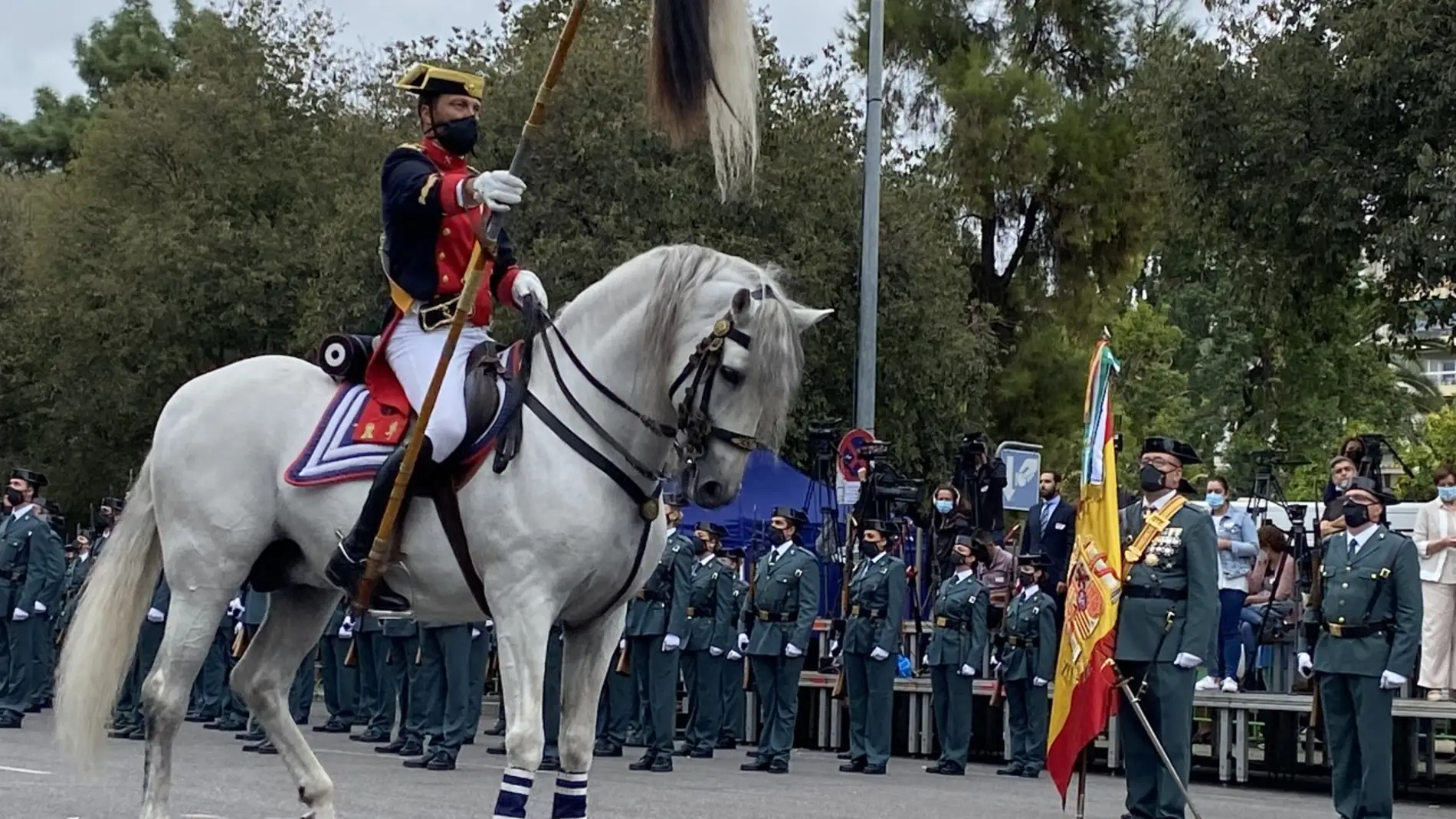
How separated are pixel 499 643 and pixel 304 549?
4.02 feet

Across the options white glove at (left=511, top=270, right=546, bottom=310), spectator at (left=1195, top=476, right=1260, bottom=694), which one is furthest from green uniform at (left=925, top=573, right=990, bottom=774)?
white glove at (left=511, top=270, right=546, bottom=310)

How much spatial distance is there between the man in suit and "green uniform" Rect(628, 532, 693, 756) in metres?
3.18

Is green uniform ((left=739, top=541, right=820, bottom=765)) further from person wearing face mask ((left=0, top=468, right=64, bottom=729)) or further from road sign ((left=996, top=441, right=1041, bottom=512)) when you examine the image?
person wearing face mask ((left=0, top=468, right=64, bottom=729))

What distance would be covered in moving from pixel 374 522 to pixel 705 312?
155 centimetres

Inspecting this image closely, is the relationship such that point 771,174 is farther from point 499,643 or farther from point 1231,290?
point 499,643

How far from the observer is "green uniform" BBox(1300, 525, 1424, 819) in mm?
11672

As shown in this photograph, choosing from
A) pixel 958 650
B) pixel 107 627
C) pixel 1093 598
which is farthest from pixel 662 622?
pixel 107 627

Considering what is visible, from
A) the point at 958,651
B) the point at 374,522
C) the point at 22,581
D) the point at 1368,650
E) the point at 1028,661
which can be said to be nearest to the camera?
the point at 374,522

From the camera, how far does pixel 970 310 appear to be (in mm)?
32469

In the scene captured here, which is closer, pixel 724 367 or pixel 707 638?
pixel 724 367

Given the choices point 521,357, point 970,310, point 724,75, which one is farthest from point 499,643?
point 970,310

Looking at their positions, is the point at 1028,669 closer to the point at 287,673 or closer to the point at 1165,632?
the point at 1165,632

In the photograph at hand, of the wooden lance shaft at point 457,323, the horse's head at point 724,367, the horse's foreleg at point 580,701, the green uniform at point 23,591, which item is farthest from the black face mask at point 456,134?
the green uniform at point 23,591

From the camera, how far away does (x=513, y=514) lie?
7430mm
